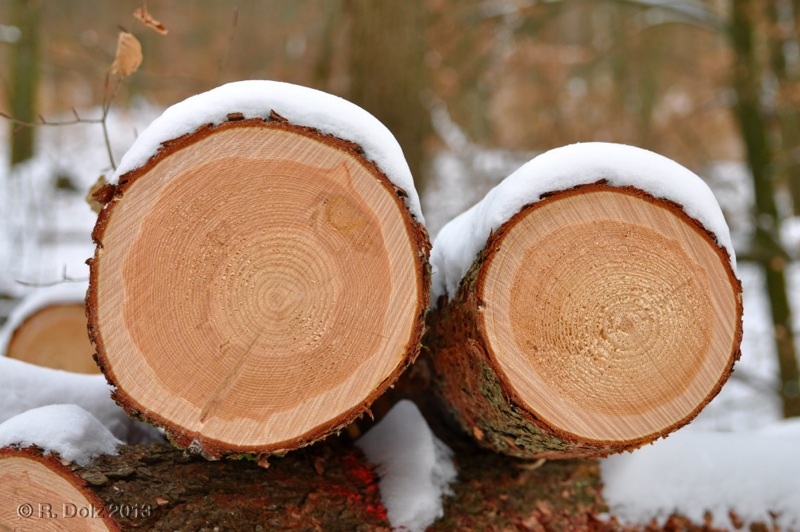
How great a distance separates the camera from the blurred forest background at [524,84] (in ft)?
11.4

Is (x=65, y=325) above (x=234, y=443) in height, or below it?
above

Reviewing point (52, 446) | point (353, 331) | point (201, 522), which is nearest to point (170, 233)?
point (353, 331)

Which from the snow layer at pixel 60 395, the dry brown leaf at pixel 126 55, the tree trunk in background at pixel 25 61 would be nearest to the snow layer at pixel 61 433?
the snow layer at pixel 60 395

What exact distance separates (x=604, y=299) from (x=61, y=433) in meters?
1.22

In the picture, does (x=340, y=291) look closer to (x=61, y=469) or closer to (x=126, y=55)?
(x=61, y=469)

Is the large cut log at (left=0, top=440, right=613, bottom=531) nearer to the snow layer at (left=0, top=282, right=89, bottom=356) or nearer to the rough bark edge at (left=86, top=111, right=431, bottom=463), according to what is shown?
the rough bark edge at (left=86, top=111, right=431, bottom=463)

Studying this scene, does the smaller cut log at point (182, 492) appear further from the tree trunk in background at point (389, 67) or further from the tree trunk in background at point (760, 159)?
the tree trunk in background at point (760, 159)

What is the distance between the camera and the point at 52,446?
4.02 feet

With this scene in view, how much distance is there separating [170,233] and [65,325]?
5.02 ft

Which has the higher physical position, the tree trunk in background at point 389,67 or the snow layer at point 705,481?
the tree trunk in background at point 389,67

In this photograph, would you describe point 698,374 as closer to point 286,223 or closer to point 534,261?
point 534,261

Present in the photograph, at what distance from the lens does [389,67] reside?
10.5 ft

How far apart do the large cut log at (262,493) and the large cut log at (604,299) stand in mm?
458

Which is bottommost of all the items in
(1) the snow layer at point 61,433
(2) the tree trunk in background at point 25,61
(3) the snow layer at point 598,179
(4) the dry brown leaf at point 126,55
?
(1) the snow layer at point 61,433
